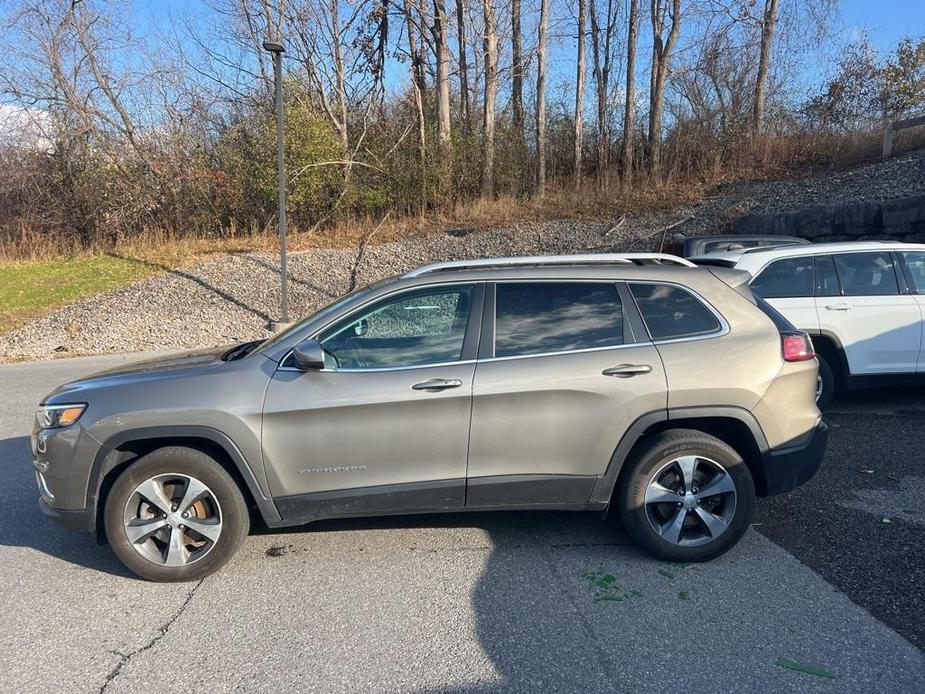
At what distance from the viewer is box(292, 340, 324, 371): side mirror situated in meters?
3.50

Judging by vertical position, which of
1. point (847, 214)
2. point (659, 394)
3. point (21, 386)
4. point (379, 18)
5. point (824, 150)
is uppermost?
point (379, 18)

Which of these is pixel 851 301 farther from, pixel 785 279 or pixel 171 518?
pixel 171 518

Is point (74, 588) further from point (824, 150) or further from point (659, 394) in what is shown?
point (824, 150)

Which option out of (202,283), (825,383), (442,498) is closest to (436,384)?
(442,498)

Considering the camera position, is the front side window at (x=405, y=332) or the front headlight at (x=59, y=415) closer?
the front headlight at (x=59, y=415)

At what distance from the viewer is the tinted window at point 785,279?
671 centimetres

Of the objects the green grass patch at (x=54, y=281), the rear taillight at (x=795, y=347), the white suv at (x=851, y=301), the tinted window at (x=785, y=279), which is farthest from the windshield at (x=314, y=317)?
the green grass patch at (x=54, y=281)

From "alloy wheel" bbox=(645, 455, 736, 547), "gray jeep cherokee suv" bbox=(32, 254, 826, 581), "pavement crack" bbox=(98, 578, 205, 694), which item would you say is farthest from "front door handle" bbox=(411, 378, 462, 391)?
"pavement crack" bbox=(98, 578, 205, 694)

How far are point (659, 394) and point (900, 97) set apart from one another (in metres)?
23.8

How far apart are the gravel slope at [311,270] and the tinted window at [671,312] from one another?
480 inches

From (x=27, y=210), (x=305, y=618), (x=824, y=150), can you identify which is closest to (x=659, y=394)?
(x=305, y=618)

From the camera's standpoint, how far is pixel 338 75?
21922 mm

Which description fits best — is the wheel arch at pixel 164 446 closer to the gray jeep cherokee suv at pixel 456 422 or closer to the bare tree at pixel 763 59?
the gray jeep cherokee suv at pixel 456 422

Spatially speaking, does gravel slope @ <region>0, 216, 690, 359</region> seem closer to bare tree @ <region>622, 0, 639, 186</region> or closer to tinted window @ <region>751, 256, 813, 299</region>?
bare tree @ <region>622, 0, 639, 186</region>
